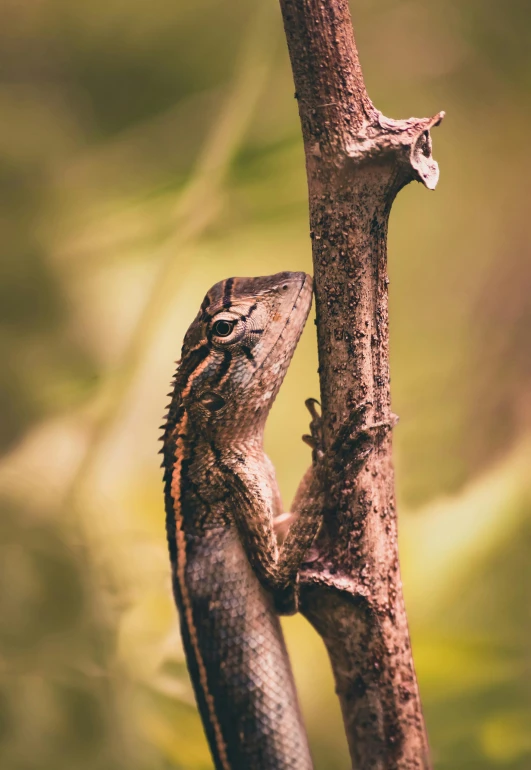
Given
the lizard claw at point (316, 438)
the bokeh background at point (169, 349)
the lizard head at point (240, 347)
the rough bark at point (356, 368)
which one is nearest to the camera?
the rough bark at point (356, 368)

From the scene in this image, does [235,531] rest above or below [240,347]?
below

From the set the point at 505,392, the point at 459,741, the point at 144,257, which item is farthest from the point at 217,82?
the point at 459,741

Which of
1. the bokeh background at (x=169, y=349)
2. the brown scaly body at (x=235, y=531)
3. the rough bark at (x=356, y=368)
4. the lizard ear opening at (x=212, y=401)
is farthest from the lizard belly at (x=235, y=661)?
the bokeh background at (x=169, y=349)

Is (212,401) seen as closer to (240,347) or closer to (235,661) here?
(240,347)

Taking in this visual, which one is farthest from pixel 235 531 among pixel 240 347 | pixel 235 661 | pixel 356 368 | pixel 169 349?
pixel 169 349

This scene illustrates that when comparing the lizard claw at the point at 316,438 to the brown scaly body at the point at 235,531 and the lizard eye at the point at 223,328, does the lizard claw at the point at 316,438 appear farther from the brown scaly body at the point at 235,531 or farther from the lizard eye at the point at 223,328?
the lizard eye at the point at 223,328
